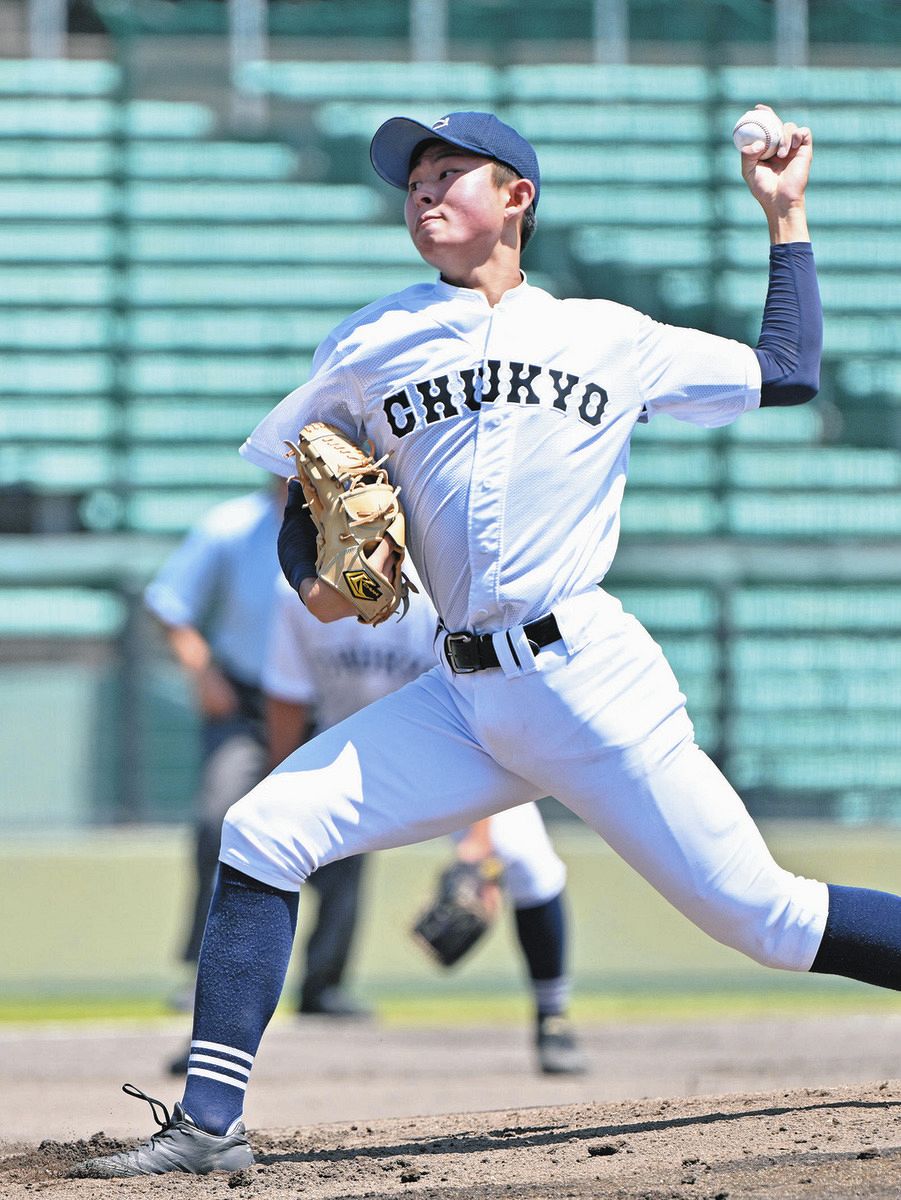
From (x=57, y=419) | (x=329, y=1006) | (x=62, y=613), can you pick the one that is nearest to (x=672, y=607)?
(x=62, y=613)

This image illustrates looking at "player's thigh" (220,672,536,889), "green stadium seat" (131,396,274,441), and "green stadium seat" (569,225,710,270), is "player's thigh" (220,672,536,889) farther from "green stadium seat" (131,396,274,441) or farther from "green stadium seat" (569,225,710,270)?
"green stadium seat" (569,225,710,270)

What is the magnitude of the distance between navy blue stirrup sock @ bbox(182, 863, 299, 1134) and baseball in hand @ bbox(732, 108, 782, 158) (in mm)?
1722

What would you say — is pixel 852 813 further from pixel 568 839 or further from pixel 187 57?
pixel 187 57

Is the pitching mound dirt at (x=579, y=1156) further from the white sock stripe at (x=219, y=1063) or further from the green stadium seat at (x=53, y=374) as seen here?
the green stadium seat at (x=53, y=374)

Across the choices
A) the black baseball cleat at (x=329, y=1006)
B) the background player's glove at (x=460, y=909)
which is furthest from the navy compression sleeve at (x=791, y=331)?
the black baseball cleat at (x=329, y=1006)

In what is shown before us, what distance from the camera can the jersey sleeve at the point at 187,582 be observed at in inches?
273

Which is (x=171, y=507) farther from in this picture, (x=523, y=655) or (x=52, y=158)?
(x=523, y=655)

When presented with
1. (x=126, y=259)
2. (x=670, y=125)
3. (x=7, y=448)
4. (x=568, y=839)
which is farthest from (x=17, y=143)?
(x=568, y=839)

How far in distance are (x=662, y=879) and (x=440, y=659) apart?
23.6 inches

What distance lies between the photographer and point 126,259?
10273 millimetres

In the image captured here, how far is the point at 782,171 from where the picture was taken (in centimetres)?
385

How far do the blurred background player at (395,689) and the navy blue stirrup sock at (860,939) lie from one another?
1.82 metres

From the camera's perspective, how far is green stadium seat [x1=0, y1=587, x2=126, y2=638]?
373 inches

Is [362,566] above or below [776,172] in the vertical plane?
below
